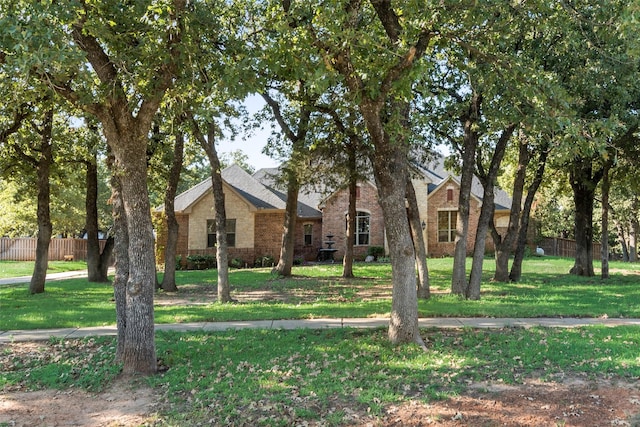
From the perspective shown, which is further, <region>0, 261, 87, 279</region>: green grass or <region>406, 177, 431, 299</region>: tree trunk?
<region>0, 261, 87, 279</region>: green grass

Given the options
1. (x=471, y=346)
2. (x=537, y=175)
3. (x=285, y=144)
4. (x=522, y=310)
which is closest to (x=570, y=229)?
(x=537, y=175)

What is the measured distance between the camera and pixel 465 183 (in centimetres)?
1318

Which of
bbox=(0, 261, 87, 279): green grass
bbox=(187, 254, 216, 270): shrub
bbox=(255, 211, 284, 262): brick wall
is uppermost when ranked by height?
bbox=(255, 211, 284, 262): brick wall

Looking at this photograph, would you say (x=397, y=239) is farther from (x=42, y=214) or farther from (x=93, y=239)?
(x=93, y=239)

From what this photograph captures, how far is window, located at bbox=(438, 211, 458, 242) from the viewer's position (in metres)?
29.9

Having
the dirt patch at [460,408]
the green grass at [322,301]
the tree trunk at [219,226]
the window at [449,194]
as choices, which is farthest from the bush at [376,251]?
the dirt patch at [460,408]

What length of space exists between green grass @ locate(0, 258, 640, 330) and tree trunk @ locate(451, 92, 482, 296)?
26.6 inches

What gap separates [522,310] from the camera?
1068 centimetres

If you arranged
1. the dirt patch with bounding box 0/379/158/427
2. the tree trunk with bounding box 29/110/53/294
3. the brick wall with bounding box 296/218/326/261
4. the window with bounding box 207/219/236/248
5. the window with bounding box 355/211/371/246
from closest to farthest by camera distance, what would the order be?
the dirt patch with bounding box 0/379/158/427 < the tree trunk with bounding box 29/110/53/294 < the window with bounding box 207/219/236/248 < the brick wall with bounding box 296/218/326/261 < the window with bounding box 355/211/371/246

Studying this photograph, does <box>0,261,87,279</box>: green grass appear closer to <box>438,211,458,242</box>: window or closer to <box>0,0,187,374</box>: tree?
<box>0,0,187,374</box>: tree

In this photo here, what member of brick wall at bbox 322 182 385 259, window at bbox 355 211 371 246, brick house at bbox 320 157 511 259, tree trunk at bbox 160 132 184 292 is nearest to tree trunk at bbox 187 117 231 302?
tree trunk at bbox 160 132 184 292

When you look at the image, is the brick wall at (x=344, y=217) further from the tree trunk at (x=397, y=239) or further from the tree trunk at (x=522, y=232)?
the tree trunk at (x=397, y=239)

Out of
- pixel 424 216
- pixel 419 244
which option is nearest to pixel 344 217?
pixel 424 216

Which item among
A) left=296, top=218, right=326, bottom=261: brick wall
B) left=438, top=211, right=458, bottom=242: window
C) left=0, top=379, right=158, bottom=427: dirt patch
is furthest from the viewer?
left=438, top=211, right=458, bottom=242: window
